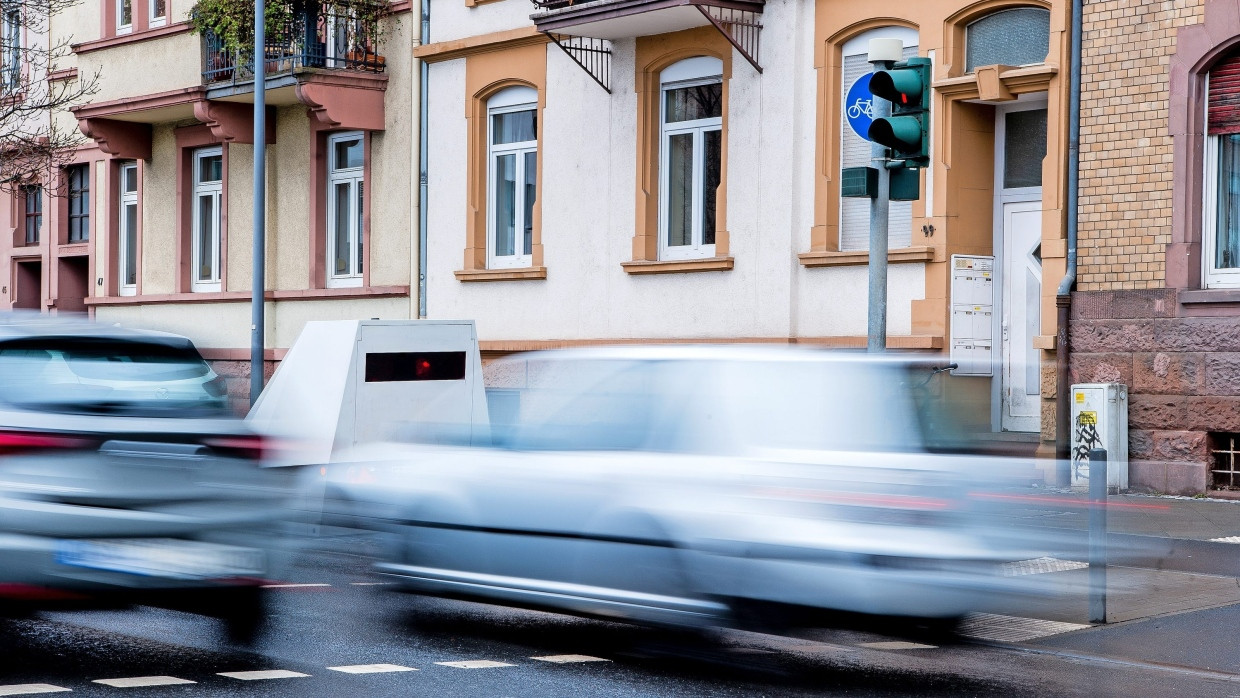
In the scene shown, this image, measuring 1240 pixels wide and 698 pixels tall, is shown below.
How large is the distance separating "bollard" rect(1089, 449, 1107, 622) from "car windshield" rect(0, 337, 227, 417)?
4974 millimetres

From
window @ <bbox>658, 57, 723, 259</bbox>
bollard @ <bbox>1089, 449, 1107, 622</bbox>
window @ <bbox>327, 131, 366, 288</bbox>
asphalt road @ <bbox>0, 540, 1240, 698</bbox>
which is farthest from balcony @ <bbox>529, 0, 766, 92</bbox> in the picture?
asphalt road @ <bbox>0, 540, 1240, 698</bbox>

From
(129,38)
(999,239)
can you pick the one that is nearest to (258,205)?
(129,38)

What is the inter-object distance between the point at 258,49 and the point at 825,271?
Result: 7.75 m

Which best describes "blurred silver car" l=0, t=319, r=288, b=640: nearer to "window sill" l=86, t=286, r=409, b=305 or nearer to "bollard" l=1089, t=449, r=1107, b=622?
"bollard" l=1089, t=449, r=1107, b=622

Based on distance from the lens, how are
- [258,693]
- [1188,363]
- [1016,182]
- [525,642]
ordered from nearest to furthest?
1. [258,693]
2. [525,642]
3. [1188,363]
4. [1016,182]

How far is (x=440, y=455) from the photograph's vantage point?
29.5ft


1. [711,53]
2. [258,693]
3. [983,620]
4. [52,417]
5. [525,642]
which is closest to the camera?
[258,693]

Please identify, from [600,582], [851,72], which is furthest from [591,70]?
[600,582]

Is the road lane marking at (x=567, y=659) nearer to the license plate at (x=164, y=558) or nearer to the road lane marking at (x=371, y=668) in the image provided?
the road lane marking at (x=371, y=668)

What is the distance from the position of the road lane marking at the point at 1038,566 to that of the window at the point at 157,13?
19.2m

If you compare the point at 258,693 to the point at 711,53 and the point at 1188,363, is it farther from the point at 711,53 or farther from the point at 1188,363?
the point at 711,53

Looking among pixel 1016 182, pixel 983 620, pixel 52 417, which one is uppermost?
pixel 1016 182

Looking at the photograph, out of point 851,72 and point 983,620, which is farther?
point 851,72

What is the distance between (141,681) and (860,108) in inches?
261
